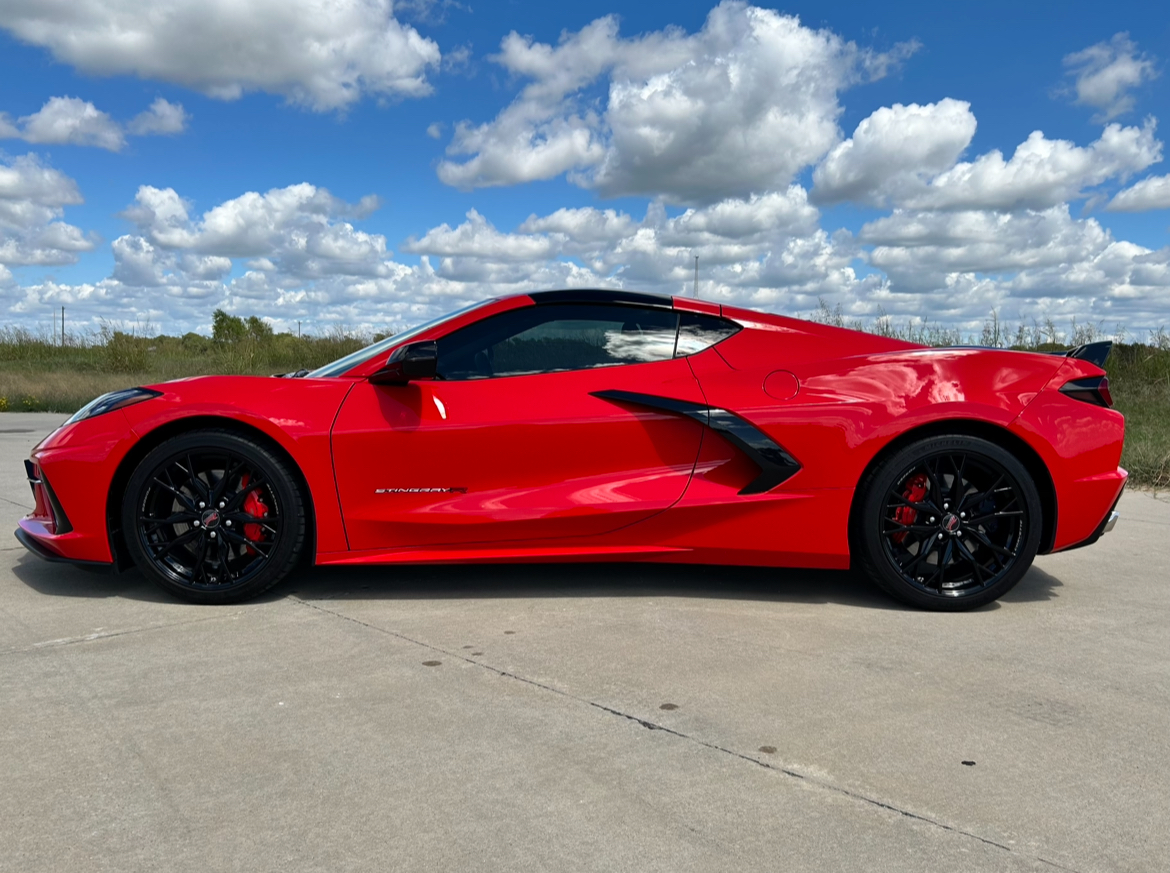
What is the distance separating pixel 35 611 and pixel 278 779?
83.4 inches

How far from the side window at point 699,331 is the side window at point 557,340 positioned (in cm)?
3

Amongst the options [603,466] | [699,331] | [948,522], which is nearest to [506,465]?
[603,466]

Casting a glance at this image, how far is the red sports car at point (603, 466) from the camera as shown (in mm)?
3939

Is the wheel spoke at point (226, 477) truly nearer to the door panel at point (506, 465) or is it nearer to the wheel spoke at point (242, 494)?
the wheel spoke at point (242, 494)

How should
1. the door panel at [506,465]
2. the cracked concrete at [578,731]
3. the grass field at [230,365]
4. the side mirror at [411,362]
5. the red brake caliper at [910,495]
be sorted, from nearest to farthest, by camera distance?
the cracked concrete at [578,731]
the side mirror at [411,362]
the door panel at [506,465]
the red brake caliper at [910,495]
the grass field at [230,365]

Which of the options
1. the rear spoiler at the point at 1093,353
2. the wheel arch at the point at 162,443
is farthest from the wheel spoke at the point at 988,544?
the wheel arch at the point at 162,443

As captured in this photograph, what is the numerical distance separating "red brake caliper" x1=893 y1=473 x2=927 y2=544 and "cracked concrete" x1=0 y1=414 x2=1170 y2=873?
0.38m

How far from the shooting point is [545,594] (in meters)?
4.21

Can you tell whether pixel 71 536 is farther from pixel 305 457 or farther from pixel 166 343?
pixel 166 343

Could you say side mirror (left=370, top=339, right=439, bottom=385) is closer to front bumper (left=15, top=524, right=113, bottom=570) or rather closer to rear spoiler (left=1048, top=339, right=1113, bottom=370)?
front bumper (left=15, top=524, right=113, bottom=570)

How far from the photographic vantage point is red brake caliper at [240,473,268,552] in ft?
13.1

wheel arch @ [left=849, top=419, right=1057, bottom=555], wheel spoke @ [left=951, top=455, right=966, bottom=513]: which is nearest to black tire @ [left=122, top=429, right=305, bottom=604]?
wheel arch @ [left=849, top=419, right=1057, bottom=555]

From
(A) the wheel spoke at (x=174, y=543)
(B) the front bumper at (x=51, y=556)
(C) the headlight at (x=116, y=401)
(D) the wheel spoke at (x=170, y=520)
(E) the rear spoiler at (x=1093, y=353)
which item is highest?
(E) the rear spoiler at (x=1093, y=353)

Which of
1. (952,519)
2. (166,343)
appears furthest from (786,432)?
(166,343)
